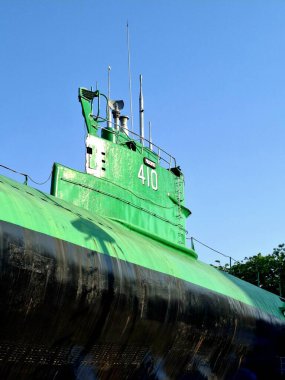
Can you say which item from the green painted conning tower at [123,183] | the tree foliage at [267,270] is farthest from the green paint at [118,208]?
the tree foliage at [267,270]

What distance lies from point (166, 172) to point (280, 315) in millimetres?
7527

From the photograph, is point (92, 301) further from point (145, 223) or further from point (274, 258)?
point (274, 258)

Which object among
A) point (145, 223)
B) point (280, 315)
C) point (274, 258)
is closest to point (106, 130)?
point (145, 223)

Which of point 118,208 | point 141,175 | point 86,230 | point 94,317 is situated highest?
point 141,175

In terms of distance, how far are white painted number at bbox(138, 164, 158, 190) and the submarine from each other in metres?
0.04

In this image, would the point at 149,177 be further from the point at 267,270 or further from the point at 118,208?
the point at 267,270

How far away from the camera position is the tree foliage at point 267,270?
36.2 metres

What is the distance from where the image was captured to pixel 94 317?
7.19 metres

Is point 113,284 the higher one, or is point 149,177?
point 149,177

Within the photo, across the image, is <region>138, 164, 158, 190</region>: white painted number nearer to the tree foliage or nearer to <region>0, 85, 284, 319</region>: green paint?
<region>0, 85, 284, 319</region>: green paint

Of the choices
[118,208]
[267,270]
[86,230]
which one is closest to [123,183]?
[118,208]

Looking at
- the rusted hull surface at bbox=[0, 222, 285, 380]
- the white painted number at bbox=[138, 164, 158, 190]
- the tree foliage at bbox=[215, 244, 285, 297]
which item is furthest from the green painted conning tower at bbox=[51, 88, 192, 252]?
the tree foliage at bbox=[215, 244, 285, 297]

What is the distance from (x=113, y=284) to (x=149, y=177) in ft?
18.2

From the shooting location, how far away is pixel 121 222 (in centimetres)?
1096
